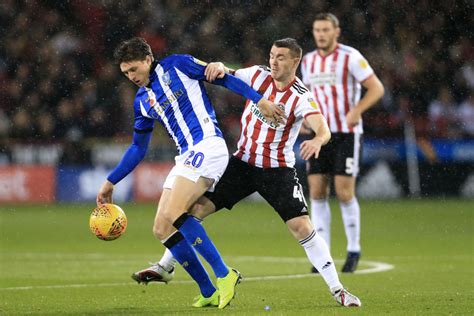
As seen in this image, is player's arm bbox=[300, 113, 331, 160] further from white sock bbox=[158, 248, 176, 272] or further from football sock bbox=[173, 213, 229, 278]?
white sock bbox=[158, 248, 176, 272]

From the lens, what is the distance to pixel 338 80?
32.2ft

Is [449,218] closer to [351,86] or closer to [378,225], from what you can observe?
[378,225]

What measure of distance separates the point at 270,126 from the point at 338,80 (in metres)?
2.55

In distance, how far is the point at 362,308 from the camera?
6812 millimetres

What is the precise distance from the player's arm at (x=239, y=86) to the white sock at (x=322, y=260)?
874mm

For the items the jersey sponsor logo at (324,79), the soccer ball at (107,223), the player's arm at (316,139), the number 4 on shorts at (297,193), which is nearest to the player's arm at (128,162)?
the soccer ball at (107,223)

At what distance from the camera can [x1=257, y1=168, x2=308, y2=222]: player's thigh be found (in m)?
7.12

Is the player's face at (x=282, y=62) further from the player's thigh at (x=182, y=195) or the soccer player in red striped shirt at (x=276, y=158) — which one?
the player's thigh at (x=182, y=195)

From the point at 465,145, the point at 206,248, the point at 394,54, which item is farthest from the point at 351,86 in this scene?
A: the point at 394,54

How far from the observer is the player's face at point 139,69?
707 cm

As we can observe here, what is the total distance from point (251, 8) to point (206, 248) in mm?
15321

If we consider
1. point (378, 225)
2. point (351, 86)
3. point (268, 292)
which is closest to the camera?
point (268, 292)

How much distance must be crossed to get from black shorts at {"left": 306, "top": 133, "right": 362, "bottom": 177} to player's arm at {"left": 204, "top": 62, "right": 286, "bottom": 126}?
2702 mm

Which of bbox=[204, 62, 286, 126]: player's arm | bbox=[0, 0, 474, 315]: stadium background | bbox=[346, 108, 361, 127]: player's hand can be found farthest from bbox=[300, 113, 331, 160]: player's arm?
bbox=[346, 108, 361, 127]: player's hand
